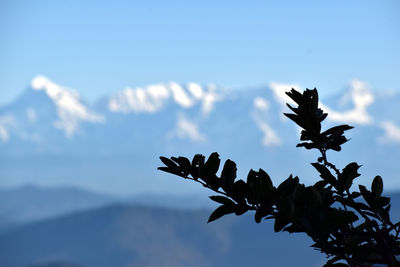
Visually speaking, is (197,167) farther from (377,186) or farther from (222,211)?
(377,186)

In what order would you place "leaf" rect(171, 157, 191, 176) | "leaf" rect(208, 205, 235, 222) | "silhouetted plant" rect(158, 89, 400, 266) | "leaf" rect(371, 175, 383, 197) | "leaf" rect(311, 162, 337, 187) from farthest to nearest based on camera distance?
"leaf" rect(371, 175, 383, 197)
"leaf" rect(311, 162, 337, 187)
"leaf" rect(171, 157, 191, 176)
"leaf" rect(208, 205, 235, 222)
"silhouetted plant" rect(158, 89, 400, 266)

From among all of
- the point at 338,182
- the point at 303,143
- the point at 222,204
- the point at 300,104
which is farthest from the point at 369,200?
the point at 222,204

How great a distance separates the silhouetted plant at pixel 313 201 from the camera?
221cm

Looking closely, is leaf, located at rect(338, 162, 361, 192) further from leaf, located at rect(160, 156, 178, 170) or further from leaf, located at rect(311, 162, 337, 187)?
leaf, located at rect(160, 156, 178, 170)

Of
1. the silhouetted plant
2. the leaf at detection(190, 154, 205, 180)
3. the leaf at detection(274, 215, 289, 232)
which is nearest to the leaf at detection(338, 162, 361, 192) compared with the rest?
the silhouetted plant

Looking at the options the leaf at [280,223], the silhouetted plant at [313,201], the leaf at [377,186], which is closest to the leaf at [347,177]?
the silhouetted plant at [313,201]

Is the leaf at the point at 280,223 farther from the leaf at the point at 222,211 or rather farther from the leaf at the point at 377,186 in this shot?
the leaf at the point at 377,186

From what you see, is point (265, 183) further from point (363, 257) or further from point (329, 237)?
point (363, 257)

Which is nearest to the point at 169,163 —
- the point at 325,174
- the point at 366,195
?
the point at 325,174

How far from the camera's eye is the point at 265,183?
241 cm

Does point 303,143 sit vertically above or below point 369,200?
above

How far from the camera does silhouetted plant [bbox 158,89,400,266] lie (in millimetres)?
2207

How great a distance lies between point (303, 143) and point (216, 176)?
58 cm

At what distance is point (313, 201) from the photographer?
7.27 ft
